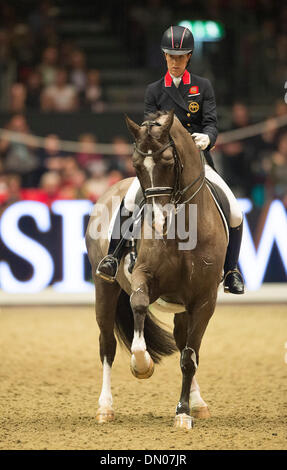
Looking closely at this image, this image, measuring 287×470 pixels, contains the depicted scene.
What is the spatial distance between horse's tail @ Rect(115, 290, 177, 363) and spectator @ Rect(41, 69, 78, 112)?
8077 millimetres

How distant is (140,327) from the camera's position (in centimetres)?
512

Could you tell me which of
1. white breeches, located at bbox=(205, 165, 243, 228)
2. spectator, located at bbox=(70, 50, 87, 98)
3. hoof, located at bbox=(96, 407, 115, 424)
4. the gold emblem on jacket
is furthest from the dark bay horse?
spectator, located at bbox=(70, 50, 87, 98)

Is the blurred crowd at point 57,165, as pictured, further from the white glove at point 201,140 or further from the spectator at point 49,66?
the white glove at point 201,140

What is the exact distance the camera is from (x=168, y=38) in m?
5.61

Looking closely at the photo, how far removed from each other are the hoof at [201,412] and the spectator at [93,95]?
9.02 m

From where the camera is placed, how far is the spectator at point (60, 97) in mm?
14227

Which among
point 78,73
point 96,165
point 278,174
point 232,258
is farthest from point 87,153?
point 232,258

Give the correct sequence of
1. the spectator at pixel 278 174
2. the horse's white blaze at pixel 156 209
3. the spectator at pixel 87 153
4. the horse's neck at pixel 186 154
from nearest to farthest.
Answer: the horse's white blaze at pixel 156 209 → the horse's neck at pixel 186 154 → the spectator at pixel 278 174 → the spectator at pixel 87 153

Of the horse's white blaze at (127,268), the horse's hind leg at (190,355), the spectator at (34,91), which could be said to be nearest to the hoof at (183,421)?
the horse's hind leg at (190,355)

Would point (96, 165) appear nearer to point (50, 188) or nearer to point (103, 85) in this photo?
point (50, 188)

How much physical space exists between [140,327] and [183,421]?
29.9 inches

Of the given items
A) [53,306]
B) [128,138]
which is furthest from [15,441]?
[128,138]

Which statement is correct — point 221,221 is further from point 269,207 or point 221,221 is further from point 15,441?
point 269,207

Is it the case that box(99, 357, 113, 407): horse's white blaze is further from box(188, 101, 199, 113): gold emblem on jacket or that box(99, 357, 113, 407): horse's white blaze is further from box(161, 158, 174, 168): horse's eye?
box(188, 101, 199, 113): gold emblem on jacket
